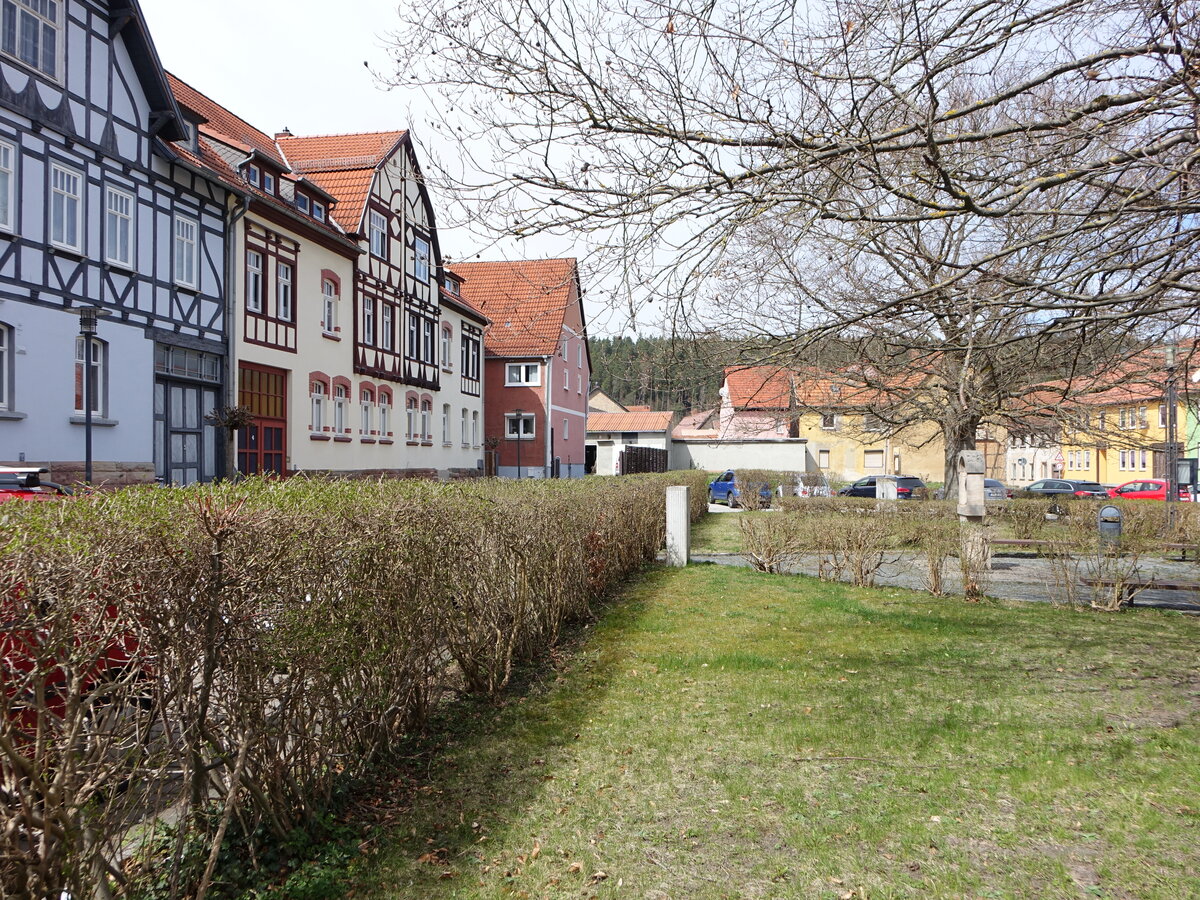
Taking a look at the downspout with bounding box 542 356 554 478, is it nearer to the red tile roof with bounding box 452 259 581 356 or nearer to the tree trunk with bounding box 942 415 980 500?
the tree trunk with bounding box 942 415 980 500

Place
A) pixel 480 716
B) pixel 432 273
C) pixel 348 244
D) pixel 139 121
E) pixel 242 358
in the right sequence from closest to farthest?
pixel 480 716 < pixel 139 121 < pixel 242 358 < pixel 348 244 < pixel 432 273

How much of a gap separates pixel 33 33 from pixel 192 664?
52.5 ft

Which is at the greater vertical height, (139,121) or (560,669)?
(139,121)

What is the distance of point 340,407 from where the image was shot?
25062 millimetres

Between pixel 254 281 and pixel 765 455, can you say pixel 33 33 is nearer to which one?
pixel 254 281

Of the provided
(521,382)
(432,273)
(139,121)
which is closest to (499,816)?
(139,121)

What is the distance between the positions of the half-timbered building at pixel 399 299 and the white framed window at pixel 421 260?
1.4 inches

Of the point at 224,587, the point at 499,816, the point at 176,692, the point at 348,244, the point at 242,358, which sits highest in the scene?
the point at 348,244

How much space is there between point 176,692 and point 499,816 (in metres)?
1.88

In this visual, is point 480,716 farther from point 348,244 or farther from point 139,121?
point 348,244

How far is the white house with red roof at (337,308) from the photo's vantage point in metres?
20.7

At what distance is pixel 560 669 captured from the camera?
7090 mm

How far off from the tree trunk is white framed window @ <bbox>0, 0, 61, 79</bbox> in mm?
19182

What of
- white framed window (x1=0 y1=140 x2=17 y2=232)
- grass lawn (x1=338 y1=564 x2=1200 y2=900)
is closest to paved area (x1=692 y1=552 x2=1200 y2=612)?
grass lawn (x1=338 y1=564 x2=1200 y2=900)
